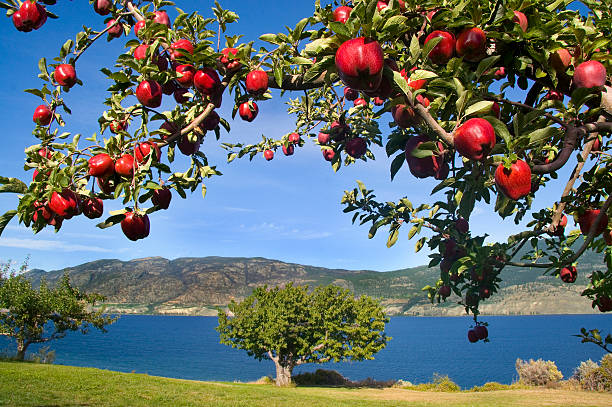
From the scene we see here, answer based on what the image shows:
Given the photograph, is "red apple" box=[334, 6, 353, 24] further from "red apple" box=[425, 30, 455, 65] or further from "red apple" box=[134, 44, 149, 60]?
"red apple" box=[134, 44, 149, 60]

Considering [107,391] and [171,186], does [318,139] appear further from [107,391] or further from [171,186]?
[107,391]

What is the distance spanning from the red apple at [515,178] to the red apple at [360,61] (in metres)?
0.91

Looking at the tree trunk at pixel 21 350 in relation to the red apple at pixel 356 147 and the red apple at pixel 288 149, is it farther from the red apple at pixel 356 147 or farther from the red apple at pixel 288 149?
the red apple at pixel 356 147

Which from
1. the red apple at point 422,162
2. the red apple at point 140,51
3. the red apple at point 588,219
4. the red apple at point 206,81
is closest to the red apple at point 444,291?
the red apple at point 588,219

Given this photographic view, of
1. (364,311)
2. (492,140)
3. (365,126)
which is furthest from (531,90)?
(364,311)

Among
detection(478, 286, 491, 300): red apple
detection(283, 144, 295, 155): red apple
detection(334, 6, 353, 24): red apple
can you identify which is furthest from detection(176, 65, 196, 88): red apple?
detection(478, 286, 491, 300): red apple

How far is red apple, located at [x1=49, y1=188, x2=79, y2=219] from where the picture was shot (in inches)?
75.2

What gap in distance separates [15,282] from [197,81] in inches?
1868

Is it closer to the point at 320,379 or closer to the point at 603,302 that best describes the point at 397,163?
the point at 603,302

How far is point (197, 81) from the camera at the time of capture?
6.96ft

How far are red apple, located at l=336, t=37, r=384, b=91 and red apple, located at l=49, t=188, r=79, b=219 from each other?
150 centimetres

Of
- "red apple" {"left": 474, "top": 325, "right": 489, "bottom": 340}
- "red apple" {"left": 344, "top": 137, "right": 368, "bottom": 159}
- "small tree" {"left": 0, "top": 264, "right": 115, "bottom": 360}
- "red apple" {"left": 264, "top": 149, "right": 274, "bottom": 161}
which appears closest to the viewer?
"red apple" {"left": 344, "top": 137, "right": 368, "bottom": 159}

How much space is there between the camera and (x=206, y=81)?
2131 millimetres

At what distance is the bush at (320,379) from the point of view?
4532cm
